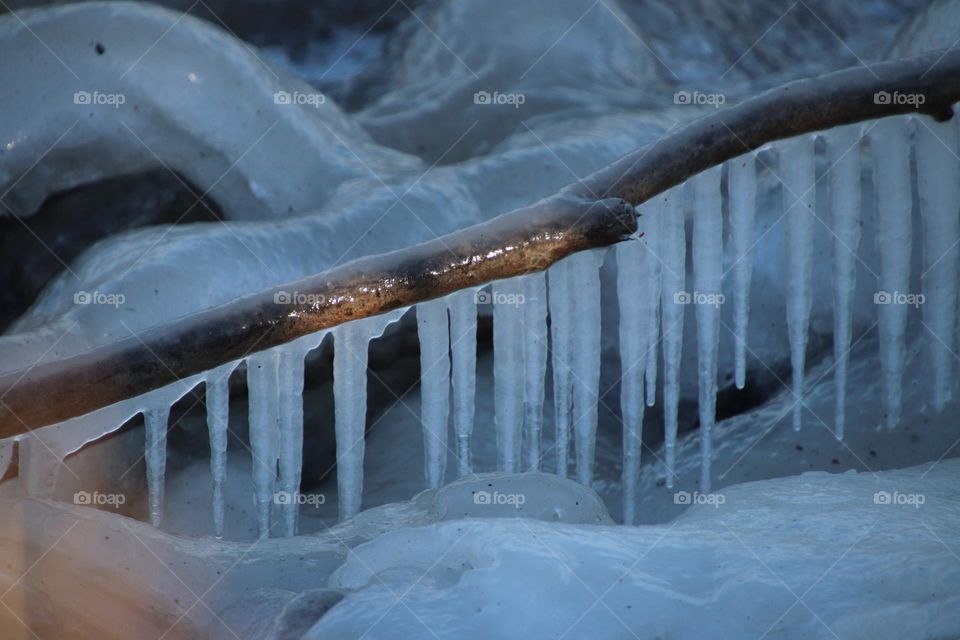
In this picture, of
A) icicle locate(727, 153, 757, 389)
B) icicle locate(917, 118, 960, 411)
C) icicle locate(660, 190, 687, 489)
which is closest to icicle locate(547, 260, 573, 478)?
icicle locate(660, 190, 687, 489)

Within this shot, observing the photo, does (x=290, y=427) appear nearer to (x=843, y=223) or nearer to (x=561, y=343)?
(x=561, y=343)

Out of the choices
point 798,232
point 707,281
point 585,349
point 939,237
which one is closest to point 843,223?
point 798,232

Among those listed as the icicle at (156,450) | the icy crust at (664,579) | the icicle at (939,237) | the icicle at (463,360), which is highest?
the icicle at (939,237)

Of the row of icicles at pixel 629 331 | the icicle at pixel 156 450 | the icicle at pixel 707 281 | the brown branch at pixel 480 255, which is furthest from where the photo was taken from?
the icicle at pixel 707 281

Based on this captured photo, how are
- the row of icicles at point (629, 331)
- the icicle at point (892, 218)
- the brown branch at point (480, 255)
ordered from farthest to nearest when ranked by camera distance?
1. the icicle at point (892, 218)
2. the row of icicles at point (629, 331)
3. the brown branch at point (480, 255)

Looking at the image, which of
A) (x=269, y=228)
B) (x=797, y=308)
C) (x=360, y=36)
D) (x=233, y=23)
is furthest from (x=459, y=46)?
(x=797, y=308)

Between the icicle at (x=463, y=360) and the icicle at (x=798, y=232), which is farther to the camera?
the icicle at (x=798, y=232)

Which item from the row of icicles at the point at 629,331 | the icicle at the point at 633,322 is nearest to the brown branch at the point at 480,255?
the row of icicles at the point at 629,331

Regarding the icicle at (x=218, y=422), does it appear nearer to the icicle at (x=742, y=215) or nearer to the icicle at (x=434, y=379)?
the icicle at (x=434, y=379)
